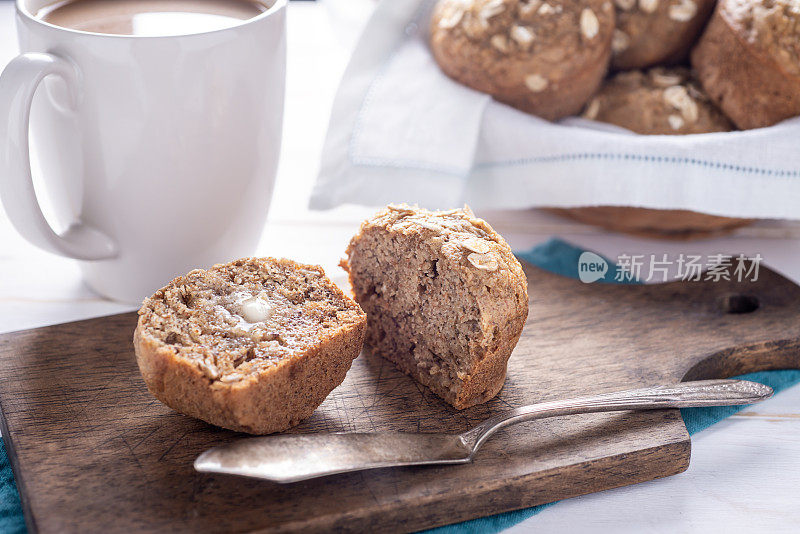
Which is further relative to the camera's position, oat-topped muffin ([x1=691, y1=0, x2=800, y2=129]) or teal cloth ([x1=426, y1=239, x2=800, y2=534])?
oat-topped muffin ([x1=691, y1=0, x2=800, y2=129])

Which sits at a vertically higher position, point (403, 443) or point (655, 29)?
point (655, 29)

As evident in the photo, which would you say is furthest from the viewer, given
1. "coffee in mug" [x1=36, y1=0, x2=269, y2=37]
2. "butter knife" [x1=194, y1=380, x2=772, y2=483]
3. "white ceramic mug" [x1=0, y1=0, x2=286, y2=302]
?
"coffee in mug" [x1=36, y1=0, x2=269, y2=37]

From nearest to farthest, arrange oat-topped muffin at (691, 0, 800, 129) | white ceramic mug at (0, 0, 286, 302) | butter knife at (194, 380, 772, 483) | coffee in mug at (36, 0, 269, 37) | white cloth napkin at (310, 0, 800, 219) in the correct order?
1. butter knife at (194, 380, 772, 483)
2. white ceramic mug at (0, 0, 286, 302)
3. coffee in mug at (36, 0, 269, 37)
4. oat-topped muffin at (691, 0, 800, 129)
5. white cloth napkin at (310, 0, 800, 219)

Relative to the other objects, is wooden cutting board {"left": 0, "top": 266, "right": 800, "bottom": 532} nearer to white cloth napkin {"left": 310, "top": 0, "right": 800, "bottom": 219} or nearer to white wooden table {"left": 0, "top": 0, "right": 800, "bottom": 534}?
white wooden table {"left": 0, "top": 0, "right": 800, "bottom": 534}

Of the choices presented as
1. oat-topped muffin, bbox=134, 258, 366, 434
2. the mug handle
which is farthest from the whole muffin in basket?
the mug handle

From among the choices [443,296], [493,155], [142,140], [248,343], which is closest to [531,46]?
[493,155]

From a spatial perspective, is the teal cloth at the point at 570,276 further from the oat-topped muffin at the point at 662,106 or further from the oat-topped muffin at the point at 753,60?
the oat-topped muffin at the point at 753,60

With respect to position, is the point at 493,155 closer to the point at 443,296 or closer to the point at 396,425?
the point at 443,296
